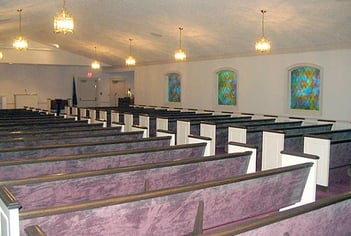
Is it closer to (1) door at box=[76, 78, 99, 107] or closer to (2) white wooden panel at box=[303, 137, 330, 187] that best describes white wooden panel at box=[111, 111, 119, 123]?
(2) white wooden panel at box=[303, 137, 330, 187]

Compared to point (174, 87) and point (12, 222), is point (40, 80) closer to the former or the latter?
Answer: point (174, 87)

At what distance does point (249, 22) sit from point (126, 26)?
12.3 ft

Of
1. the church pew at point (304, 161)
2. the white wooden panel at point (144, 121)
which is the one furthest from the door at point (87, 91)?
the church pew at point (304, 161)

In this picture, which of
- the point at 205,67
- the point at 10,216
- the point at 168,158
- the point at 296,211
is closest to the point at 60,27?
the point at 168,158

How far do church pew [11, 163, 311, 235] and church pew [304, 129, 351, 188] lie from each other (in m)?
1.74

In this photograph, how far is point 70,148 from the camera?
14.3 feet

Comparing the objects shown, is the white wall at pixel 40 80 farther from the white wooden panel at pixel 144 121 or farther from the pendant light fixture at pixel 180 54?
the white wooden panel at pixel 144 121

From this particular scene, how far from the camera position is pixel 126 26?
1035cm

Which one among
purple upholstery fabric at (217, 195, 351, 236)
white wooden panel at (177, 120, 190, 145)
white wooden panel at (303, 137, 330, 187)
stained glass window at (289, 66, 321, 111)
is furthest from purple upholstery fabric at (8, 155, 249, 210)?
stained glass window at (289, 66, 321, 111)

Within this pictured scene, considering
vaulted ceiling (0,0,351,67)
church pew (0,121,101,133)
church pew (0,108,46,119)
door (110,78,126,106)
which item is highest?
vaulted ceiling (0,0,351,67)

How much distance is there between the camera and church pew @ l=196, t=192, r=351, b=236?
1.93m

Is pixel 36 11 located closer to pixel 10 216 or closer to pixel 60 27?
pixel 60 27

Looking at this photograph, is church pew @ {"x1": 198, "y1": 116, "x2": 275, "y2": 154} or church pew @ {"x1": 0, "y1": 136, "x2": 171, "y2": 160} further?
church pew @ {"x1": 198, "y1": 116, "x2": 275, "y2": 154}

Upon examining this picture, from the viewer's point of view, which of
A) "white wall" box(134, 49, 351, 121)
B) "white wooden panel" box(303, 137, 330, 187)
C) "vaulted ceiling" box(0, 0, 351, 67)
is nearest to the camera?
"white wooden panel" box(303, 137, 330, 187)
